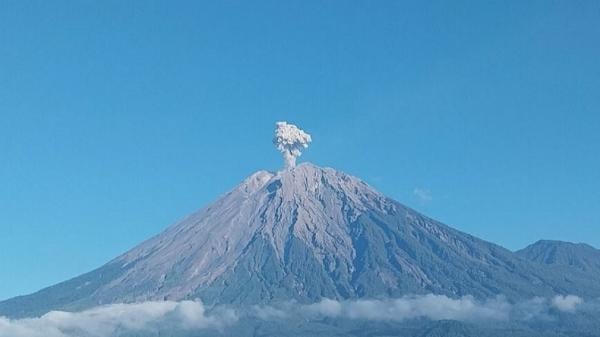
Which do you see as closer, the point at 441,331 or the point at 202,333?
the point at 441,331

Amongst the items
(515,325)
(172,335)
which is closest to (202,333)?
(172,335)

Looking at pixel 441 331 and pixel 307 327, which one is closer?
pixel 441 331

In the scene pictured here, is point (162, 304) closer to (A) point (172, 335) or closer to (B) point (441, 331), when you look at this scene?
(A) point (172, 335)

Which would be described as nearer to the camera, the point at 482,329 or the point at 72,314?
the point at 482,329

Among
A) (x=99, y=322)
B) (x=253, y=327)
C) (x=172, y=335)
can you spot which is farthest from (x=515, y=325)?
(x=99, y=322)

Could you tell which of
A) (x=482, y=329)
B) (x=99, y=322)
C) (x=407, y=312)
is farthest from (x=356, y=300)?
Answer: (x=99, y=322)

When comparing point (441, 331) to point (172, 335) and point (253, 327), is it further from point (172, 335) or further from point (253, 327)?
point (172, 335)

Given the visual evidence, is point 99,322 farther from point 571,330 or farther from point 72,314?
point 571,330

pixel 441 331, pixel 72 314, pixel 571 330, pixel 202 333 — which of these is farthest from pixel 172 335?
pixel 571 330
